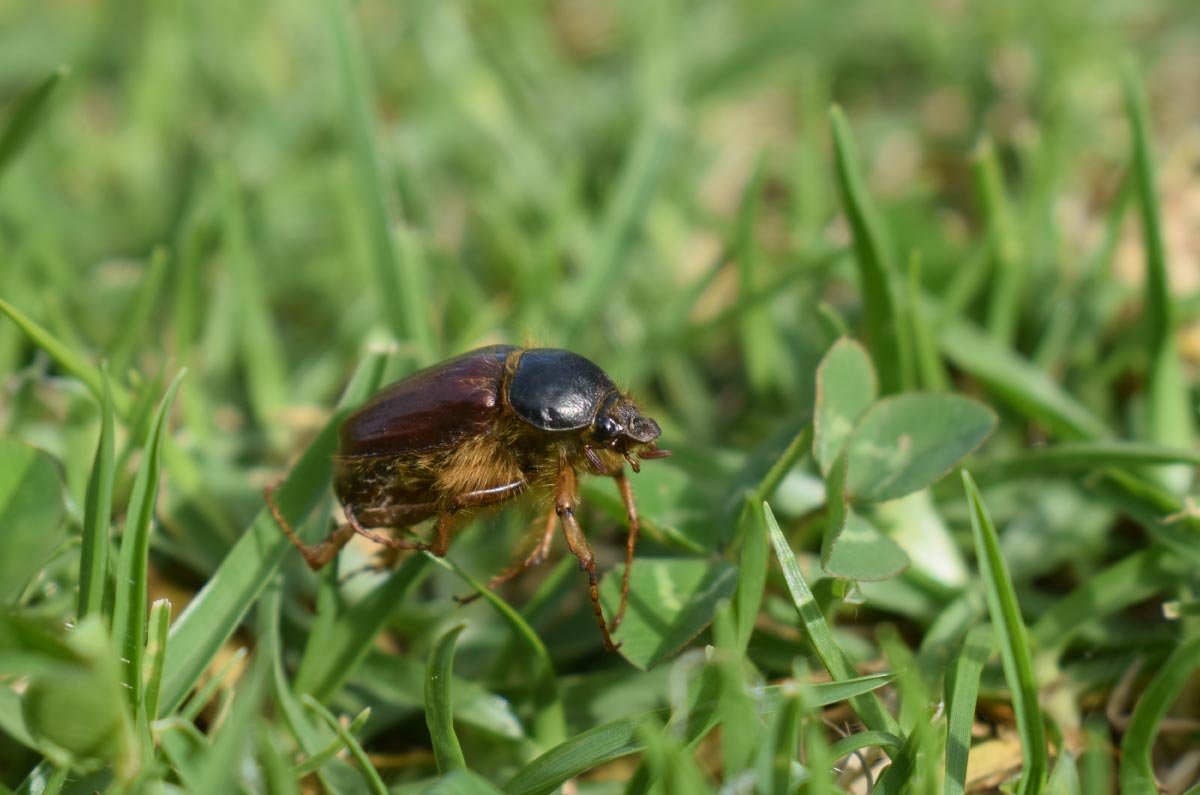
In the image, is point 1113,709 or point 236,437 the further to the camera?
point 236,437

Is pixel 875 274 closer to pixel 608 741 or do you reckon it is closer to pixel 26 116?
pixel 608 741

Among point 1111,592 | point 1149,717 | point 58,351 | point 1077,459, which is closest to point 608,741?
point 1149,717

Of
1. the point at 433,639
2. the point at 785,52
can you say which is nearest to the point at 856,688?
the point at 433,639

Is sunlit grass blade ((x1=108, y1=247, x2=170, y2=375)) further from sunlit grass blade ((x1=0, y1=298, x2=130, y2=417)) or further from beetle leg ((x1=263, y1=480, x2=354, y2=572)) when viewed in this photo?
beetle leg ((x1=263, y1=480, x2=354, y2=572))

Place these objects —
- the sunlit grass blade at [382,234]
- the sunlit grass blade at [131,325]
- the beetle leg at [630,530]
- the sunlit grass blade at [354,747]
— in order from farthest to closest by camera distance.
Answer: the sunlit grass blade at [382,234]
the sunlit grass blade at [131,325]
the beetle leg at [630,530]
the sunlit grass blade at [354,747]

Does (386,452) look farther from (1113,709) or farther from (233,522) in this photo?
(1113,709)

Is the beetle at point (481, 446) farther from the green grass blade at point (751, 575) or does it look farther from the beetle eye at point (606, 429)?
the green grass blade at point (751, 575)

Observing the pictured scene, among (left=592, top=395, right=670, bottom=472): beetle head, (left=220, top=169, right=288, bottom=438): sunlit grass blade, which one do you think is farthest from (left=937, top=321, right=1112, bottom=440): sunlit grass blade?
(left=220, top=169, right=288, bottom=438): sunlit grass blade

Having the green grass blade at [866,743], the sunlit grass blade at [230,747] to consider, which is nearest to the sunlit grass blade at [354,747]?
the sunlit grass blade at [230,747]
